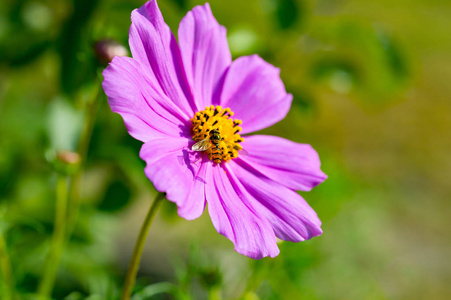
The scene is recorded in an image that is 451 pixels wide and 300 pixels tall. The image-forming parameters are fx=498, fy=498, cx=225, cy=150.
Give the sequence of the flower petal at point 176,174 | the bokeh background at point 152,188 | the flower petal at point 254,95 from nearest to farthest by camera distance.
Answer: the flower petal at point 176,174, the flower petal at point 254,95, the bokeh background at point 152,188

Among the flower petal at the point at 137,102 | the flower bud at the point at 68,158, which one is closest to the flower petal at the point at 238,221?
the flower petal at the point at 137,102

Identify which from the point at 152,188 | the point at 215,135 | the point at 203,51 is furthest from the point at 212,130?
the point at 152,188

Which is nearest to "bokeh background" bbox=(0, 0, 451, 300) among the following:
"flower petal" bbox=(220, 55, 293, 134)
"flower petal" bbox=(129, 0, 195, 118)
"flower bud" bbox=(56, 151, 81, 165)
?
"flower bud" bbox=(56, 151, 81, 165)

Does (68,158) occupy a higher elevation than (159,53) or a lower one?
lower

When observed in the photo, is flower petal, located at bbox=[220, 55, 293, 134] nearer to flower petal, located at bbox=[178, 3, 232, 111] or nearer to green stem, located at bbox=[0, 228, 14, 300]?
flower petal, located at bbox=[178, 3, 232, 111]

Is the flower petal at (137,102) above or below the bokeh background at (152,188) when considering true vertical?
above

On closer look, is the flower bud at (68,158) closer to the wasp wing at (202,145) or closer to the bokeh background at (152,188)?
the bokeh background at (152,188)

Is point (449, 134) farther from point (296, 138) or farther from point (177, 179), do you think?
point (177, 179)

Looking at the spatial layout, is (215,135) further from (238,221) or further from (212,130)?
(238,221)
